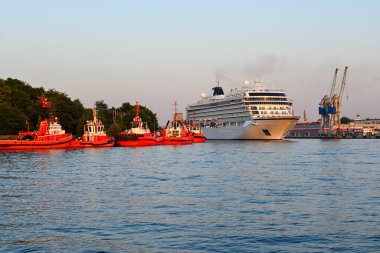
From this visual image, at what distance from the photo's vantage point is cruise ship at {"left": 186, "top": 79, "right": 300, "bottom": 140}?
148375mm

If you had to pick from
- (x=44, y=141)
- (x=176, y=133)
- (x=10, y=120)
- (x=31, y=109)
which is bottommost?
(x=44, y=141)

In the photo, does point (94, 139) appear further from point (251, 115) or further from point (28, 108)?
point (251, 115)

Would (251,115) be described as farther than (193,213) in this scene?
Yes

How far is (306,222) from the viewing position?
25.2 m

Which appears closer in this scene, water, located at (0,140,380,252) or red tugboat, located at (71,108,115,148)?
water, located at (0,140,380,252)

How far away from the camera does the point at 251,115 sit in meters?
152

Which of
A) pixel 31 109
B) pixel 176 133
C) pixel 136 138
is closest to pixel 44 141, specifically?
pixel 136 138

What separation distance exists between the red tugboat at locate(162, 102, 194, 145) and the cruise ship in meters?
15.9

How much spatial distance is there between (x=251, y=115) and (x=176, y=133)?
21.1 metres

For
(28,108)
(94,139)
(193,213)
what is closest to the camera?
(193,213)

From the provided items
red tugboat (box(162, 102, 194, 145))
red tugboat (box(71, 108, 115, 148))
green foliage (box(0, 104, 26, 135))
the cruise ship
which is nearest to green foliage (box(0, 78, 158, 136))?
green foliage (box(0, 104, 26, 135))

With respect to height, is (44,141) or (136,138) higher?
(136,138)

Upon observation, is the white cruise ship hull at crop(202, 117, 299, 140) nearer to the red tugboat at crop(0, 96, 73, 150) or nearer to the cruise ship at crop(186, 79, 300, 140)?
the cruise ship at crop(186, 79, 300, 140)

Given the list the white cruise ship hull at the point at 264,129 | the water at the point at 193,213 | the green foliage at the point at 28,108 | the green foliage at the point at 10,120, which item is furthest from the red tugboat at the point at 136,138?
the water at the point at 193,213
